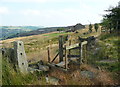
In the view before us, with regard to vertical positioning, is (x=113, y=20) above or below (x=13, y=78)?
above

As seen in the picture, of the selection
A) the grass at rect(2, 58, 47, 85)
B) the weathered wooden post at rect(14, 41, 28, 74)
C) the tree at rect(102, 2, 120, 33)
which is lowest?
the grass at rect(2, 58, 47, 85)

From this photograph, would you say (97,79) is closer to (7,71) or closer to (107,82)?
(107,82)

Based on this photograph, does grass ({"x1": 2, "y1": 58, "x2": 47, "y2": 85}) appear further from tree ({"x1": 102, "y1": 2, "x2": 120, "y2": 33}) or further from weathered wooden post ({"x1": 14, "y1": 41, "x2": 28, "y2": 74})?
tree ({"x1": 102, "y1": 2, "x2": 120, "y2": 33})

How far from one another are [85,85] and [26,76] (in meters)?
1.88

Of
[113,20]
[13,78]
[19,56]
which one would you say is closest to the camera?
[13,78]

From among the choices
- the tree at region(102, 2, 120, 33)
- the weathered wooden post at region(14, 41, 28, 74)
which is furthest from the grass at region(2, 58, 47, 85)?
the tree at region(102, 2, 120, 33)

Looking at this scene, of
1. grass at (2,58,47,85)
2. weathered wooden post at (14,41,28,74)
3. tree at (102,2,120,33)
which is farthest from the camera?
tree at (102,2,120,33)

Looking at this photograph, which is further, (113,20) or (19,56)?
(113,20)

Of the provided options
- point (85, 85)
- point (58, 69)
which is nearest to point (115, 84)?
point (85, 85)

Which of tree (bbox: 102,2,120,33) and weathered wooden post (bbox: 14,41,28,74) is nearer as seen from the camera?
weathered wooden post (bbox: 14,41,28,74)

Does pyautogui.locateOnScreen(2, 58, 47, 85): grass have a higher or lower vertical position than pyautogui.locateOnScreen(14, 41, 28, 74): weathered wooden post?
lower

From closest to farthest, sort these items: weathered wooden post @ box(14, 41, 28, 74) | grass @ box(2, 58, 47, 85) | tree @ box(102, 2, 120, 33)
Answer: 1. grass @ box(2, 58, 47, 85)
2. weathered wooden post @ box(14, 41, 28, 74)
3. tree @ box(102, 2, 120, 33)

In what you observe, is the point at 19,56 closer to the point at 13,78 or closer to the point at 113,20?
the point at 13,78

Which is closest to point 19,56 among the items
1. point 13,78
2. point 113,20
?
point 13,78
